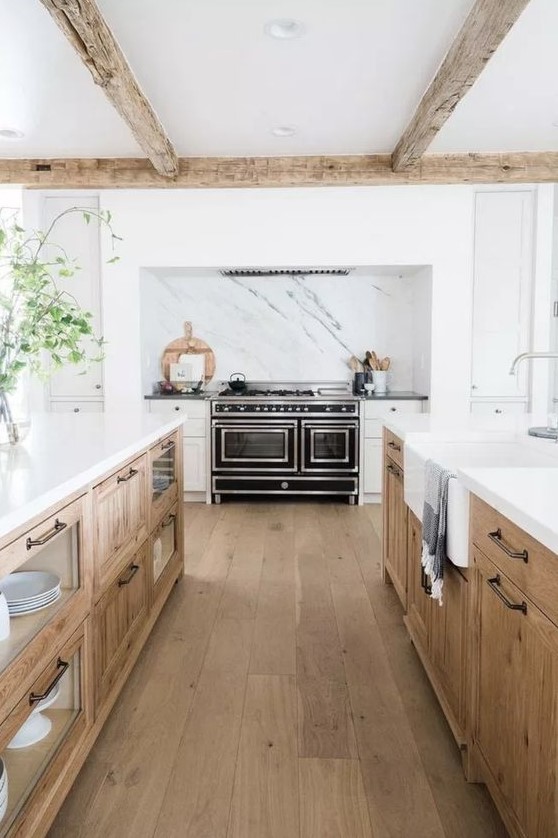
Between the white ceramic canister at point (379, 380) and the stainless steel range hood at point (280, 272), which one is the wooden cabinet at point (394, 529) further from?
the stainless steel range hood at point (280, 272)

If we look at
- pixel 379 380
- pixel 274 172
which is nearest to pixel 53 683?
pixel 274 172

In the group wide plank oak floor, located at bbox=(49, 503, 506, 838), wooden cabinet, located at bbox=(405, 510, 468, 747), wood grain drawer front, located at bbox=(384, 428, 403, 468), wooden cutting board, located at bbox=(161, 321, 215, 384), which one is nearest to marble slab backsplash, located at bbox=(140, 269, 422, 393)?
wooden cutting board, located at bbox=(161, 321, 215, 384)

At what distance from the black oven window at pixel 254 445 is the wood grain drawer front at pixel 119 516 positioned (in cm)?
246

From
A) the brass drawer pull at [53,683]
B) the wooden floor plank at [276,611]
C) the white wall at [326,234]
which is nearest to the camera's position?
the brass drawer pull at [53,683]

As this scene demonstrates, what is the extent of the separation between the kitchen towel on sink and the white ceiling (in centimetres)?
202

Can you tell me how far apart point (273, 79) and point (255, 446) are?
2.57m

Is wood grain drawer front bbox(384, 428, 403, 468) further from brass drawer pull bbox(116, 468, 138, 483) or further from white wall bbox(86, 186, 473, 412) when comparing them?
white wall bbox(86, 186, 473, 412)

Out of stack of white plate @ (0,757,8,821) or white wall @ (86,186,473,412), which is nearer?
stack of white plate @ (0,757,8,821)

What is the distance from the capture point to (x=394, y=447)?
288 centimetres

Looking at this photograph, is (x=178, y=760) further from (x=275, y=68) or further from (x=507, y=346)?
(x=507, y=346)

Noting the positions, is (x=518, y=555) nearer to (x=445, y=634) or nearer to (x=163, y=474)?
(x=445, y=634)

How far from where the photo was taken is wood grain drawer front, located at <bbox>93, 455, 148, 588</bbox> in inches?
73.5

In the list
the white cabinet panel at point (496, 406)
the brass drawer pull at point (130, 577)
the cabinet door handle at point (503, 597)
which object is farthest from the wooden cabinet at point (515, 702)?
the white cabinet panel at point (496, 406)

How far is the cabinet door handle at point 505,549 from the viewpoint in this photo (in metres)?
1.27
